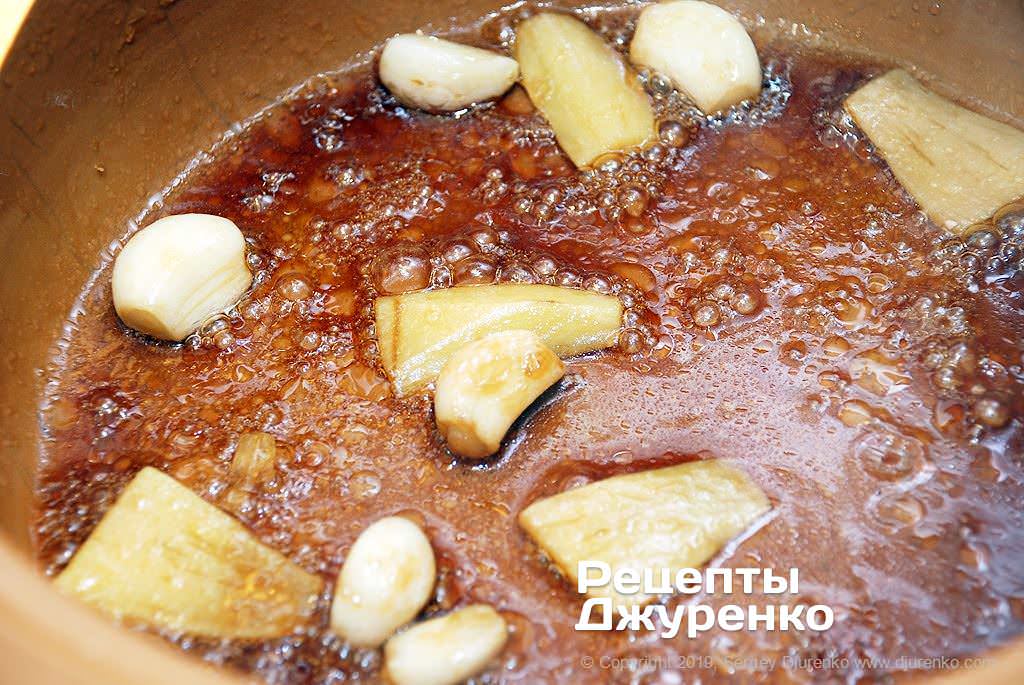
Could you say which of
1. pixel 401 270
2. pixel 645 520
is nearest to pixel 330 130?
pixel 401 270

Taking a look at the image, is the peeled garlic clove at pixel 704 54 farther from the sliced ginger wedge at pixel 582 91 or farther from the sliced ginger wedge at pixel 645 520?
the sliced ginger wedge at pixel 645 520

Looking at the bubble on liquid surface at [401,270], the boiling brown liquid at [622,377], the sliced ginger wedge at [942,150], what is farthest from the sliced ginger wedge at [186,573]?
the sliced ginger wedge at [942,150]

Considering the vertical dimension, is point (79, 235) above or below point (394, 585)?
above

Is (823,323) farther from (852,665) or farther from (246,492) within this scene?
(246,492)

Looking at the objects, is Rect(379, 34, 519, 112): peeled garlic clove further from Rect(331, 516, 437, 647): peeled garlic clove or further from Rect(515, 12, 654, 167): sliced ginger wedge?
Rect(331, 516, 437, 647): peeled garlic clove

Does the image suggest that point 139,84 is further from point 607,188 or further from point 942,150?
point 942,150

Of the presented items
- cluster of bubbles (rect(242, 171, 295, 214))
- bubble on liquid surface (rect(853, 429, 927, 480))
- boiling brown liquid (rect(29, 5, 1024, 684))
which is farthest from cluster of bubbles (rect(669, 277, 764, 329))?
cluster of bubbles (rect(242, 171, 295, 214))

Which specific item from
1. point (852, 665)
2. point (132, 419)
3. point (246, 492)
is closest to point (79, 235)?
point (132, 419)
